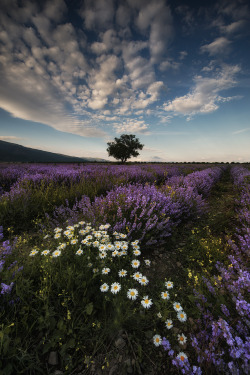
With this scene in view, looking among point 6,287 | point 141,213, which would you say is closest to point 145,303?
point 6,287

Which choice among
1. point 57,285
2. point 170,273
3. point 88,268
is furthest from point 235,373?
point 57,285

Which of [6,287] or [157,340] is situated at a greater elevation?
[6,287]

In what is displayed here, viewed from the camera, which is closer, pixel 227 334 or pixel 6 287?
pixel 227 334

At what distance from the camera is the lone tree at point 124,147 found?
133ft

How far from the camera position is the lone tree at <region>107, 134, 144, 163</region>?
1593 inches

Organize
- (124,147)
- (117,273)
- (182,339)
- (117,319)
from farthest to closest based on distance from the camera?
(124,147) → (117,273) → (117,319) → (182,339)

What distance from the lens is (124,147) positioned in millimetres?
41125

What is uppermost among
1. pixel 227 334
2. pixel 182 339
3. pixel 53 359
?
pixel 227 334

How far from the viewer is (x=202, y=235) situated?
2996 millimetres

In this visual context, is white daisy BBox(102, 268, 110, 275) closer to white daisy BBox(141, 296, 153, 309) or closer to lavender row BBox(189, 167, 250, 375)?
→ white daisy BBox(141, 296, 153, 309)

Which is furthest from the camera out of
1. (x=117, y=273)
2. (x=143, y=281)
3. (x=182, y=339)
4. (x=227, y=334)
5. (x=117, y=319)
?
(x=117, y=273)

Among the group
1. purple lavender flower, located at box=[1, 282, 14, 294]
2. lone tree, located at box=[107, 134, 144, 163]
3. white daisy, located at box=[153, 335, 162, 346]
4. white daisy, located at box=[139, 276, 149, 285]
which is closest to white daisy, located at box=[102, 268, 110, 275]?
white daisy, located at box=[139, 276, 149, 285]

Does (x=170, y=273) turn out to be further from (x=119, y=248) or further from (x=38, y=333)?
(x=38, y=333)

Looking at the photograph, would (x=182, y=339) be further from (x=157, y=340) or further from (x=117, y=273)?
(x=117, y=273)
